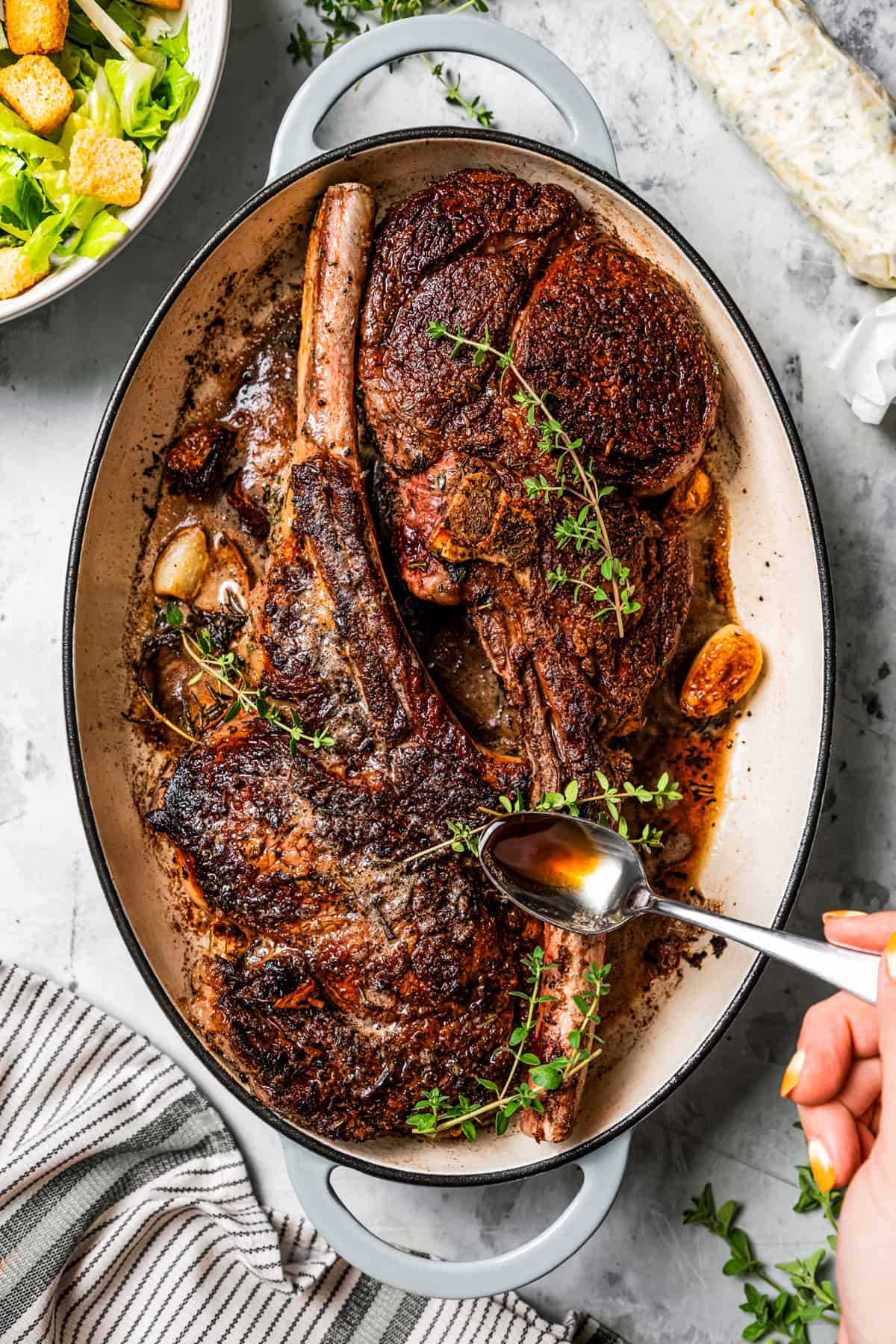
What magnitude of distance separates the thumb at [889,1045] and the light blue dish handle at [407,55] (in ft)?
6.01

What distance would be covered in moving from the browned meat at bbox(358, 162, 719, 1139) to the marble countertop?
0.48 metres

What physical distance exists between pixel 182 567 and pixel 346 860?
2.63ft

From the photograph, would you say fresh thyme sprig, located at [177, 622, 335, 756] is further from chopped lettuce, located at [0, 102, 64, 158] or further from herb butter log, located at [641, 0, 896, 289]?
herb butter log, located at [641, 0, 896, 289]

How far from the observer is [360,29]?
8.43 feet

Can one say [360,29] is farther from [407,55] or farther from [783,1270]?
[783,1270]

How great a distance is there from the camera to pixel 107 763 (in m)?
2.46

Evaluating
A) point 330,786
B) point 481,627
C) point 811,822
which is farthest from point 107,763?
point 811,822

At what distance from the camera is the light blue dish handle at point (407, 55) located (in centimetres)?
226

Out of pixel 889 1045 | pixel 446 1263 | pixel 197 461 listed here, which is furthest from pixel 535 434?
pixel 446 1263

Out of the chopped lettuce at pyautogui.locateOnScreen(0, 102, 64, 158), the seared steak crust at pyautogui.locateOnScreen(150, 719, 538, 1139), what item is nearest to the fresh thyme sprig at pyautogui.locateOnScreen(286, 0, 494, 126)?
the chopped lettuce at pyautogui.locateOnScreen(0, 102, 64, 158)

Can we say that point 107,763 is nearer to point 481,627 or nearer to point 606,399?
point 481,627

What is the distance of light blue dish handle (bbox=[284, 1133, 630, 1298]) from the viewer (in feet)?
7.61

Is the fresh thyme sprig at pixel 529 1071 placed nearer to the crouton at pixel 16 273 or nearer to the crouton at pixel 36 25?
the crouton at pixel 16 273

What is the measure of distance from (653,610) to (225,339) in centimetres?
118
